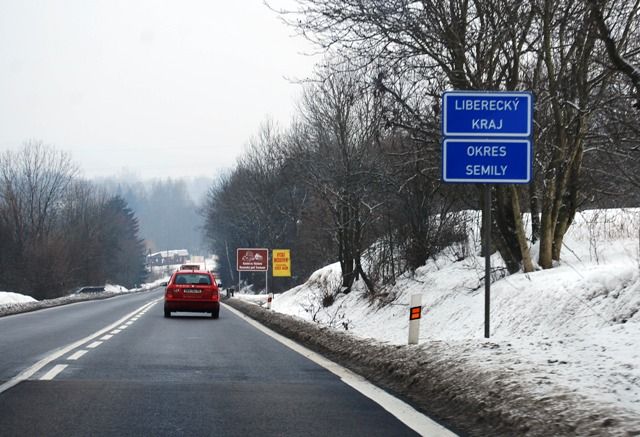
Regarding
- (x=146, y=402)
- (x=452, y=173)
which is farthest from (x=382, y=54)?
(x=146, y=402)

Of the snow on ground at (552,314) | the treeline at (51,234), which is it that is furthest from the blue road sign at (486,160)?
the treeline at (51,234)

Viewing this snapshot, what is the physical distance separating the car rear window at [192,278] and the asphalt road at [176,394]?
12066 millimetres

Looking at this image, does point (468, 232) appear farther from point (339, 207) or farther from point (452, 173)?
point (452, 173)

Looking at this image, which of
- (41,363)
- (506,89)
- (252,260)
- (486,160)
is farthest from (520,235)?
(252,260)

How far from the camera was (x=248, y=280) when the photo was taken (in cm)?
8419

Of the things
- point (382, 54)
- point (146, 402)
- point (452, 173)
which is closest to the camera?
point (146, 402)

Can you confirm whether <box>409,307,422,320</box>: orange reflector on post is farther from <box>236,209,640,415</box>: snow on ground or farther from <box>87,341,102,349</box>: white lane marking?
<box>87,341,102,349</box>: white lane marking

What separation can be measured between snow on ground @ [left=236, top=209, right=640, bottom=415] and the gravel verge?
0.15 metres

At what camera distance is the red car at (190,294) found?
2720cm

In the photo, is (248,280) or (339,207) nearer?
(339,207)

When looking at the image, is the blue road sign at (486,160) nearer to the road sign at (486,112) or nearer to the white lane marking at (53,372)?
the road sign at (486,112)

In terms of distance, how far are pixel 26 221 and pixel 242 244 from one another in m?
22.4

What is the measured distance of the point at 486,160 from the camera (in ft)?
35.3

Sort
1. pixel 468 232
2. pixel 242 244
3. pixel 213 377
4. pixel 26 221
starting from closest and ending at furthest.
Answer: pixel 213 377, pixel 468 232, pixel 242 244, pixel 26 221
